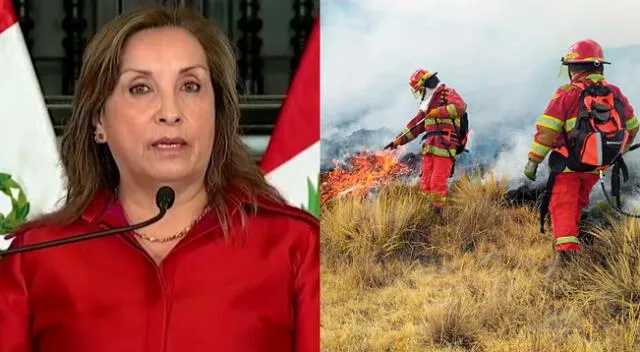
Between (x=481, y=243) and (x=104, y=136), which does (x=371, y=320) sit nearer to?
(x=481, y=243)

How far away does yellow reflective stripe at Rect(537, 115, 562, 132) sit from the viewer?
5.28 feet

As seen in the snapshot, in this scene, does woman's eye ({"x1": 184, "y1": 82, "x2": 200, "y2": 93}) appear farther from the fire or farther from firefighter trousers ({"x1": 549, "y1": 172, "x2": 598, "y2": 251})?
firefighter trousers ({"x1": 549, "y1": 172, "x2": 598, "y2": 251})

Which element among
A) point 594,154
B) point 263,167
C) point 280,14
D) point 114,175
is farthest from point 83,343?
point 594,154

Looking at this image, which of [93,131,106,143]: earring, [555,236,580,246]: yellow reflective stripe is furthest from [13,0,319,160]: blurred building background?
[555,236,580,246]: yellow reflective stripe

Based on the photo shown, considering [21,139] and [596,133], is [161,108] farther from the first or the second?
[596,133]

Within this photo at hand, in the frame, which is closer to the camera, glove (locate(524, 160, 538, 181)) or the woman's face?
the woman's face

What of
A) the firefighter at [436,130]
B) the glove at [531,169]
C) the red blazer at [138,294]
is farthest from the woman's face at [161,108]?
the glove at [531,169]

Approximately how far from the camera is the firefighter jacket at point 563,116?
1.61 metres

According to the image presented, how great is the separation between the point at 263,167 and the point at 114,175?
274 mm

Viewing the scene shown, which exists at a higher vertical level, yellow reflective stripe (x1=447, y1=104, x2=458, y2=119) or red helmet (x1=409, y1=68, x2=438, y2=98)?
red helmet (x1=409, y1=68, x2=438, y2=98)

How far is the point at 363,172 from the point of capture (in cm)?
162

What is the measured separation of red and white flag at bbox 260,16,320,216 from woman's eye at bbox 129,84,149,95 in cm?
27

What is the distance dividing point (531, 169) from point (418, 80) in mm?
274

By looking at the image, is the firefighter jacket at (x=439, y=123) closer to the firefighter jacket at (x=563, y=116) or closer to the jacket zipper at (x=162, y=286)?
the firefighter jacket at (x=563, y=116)
